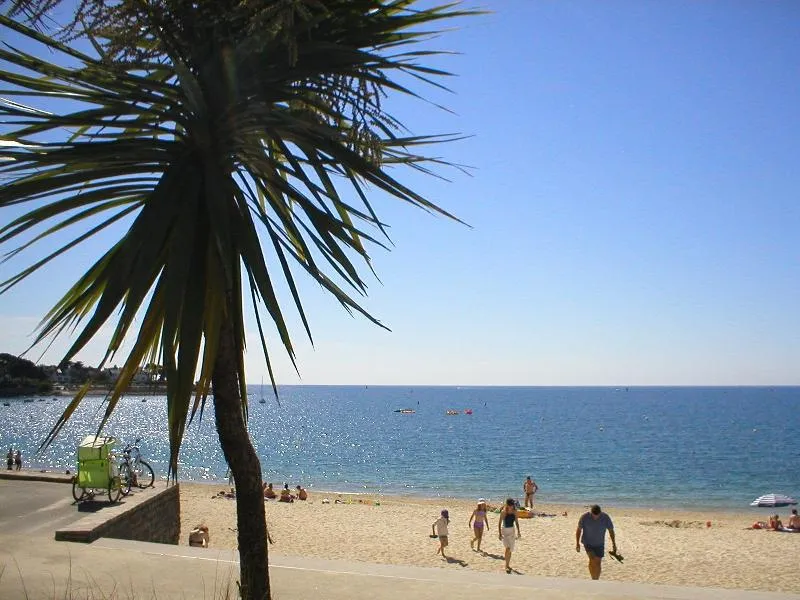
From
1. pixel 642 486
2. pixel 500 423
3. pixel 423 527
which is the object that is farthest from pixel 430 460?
pixel 500 423

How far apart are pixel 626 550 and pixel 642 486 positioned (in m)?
23.5

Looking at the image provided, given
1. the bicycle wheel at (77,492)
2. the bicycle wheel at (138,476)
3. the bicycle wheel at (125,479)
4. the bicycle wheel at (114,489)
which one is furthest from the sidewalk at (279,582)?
the bicycle wheel at (138,476)

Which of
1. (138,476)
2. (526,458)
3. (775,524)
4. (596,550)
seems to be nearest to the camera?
(596,550)

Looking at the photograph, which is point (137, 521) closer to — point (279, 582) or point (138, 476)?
point (279, 582)

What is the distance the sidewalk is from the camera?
235 inches

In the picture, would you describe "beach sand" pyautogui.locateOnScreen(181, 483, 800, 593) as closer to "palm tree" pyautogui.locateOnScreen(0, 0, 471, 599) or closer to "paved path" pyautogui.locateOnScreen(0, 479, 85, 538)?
"paved path" pyautogui.locateOnScreen(0, 479, 85, 538)

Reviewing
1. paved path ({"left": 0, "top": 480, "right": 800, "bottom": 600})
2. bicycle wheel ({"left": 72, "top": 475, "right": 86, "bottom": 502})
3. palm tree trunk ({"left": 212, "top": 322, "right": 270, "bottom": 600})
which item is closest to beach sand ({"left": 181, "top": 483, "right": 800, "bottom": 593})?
bicycle wheel ({"left": 72, "top": 475, "right": 86, "bottom": 502})

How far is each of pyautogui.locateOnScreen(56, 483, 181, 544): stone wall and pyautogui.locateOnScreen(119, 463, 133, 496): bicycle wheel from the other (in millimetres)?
171

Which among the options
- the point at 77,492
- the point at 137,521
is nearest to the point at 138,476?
the point at 77,492

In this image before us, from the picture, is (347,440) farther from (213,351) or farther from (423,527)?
(213,351)

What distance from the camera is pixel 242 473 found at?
3473mm

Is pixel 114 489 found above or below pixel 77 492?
above

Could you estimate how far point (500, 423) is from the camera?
338ft

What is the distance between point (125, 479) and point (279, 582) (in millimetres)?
7323
